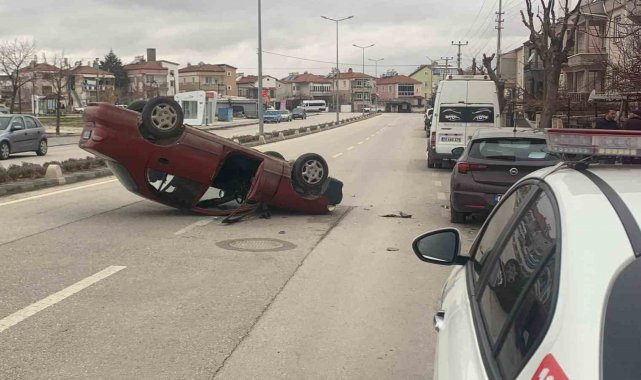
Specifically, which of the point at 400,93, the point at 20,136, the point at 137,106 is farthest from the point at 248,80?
the point at 137,106

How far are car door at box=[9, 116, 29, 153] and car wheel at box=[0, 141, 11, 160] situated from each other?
0.22 m

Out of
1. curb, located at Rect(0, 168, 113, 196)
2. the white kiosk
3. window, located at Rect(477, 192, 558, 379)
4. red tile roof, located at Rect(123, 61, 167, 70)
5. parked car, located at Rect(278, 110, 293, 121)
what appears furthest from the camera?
red tile roof, located at Rect(123, 61, 167, 70)

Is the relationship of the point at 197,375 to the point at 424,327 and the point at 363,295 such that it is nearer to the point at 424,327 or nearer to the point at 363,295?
the point at 424,327

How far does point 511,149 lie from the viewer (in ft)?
32.6

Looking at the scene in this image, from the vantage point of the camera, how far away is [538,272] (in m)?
1.83

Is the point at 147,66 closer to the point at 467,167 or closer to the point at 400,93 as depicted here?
the point at 400,93

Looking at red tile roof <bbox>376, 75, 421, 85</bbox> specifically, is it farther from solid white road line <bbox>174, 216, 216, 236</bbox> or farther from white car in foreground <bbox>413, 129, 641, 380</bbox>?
white car in foreground <bbox>413, 129, 641, 380</bbox>

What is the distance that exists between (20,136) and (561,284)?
2442 centimetres

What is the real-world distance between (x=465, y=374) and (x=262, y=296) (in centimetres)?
428

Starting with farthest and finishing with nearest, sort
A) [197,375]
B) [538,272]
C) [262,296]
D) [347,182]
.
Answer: [347,182]
[262,296]
[197,375]
[538,272]

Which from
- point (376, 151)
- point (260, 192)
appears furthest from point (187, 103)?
point (260, 192)

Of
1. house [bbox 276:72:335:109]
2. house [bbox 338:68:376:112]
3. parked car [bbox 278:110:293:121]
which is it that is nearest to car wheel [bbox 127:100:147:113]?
parked car [bbox 278:110:293:121]

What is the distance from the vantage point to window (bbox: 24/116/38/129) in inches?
935

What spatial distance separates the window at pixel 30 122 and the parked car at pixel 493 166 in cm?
1897
